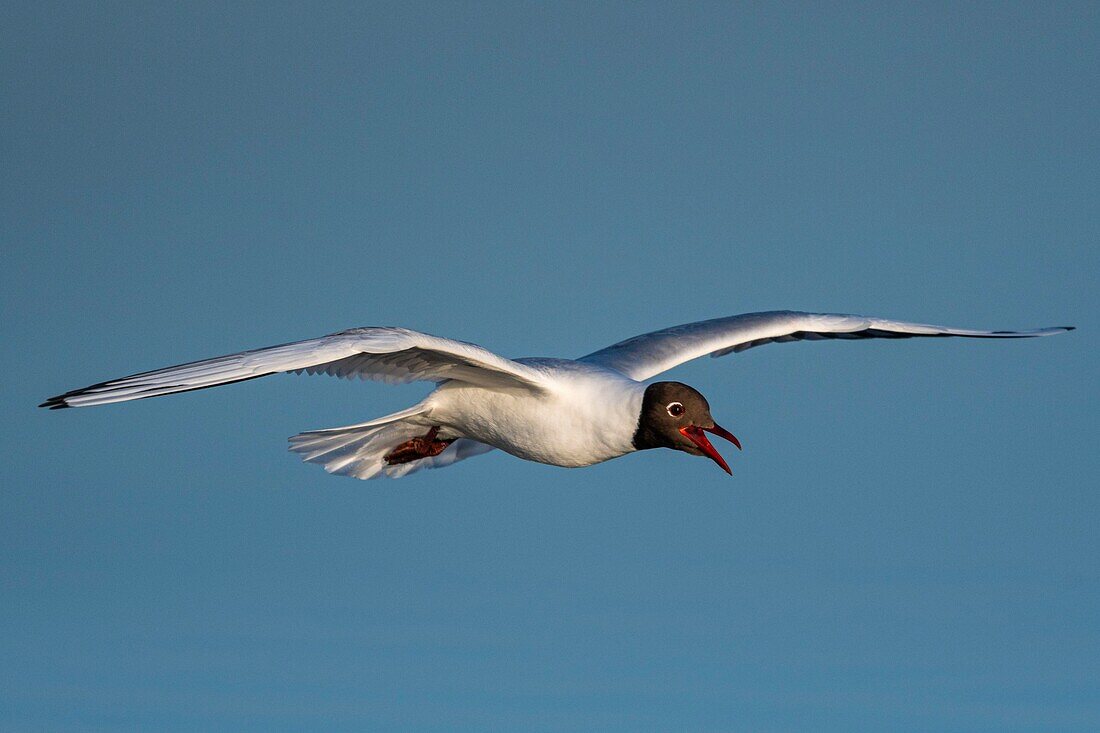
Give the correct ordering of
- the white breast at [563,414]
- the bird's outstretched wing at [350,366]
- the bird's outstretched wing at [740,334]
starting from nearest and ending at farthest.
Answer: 1. the bird's outstretched wing at [350,366]
2. the white breast at [563,414]
3. the bird's outstretched wing at [740,334]

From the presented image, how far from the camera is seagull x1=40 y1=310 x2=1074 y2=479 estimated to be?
8617mm

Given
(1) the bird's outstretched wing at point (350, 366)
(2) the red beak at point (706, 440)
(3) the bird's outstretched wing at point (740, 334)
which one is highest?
(3) the bird's outstretched wing at point (740, 334)

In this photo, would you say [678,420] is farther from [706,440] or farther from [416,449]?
[416,449]

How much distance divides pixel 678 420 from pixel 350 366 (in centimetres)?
214

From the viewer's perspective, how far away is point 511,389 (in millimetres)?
10500

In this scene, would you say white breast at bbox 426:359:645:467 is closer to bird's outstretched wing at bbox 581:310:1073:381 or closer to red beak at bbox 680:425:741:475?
red beak at bbox 680:425:741:475

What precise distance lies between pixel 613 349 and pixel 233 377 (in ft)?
14.6

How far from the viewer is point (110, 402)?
8078 millimetres

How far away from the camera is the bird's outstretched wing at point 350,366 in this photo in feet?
27.0

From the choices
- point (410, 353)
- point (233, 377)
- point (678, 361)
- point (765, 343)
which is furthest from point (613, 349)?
point (233, 377)

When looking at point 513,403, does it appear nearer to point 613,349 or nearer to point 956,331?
point 613,349

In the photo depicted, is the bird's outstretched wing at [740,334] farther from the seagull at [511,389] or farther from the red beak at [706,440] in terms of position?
the red beak at [706,440]

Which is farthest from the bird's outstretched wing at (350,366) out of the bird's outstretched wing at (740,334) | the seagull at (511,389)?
the bird's outstretched wing at (740,334)

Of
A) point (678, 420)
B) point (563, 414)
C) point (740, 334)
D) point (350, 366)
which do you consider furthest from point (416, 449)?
point (740, 334)
